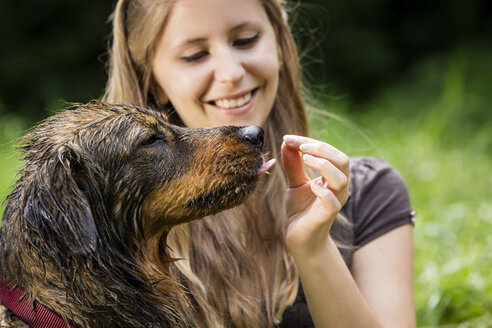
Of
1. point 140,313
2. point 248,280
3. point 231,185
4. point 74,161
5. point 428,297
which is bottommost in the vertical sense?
point 428,297

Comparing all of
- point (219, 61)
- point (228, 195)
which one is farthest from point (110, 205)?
point (219, 61)

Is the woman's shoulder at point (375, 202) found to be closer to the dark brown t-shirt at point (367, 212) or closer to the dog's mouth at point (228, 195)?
the dark brown t-shirt at point (367, 212)

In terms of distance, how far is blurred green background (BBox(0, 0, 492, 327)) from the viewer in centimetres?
413

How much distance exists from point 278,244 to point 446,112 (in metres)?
4.71

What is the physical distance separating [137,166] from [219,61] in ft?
2.15

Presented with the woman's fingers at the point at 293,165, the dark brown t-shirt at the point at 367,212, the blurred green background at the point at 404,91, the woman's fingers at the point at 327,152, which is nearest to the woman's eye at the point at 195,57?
the woman's fingers at the point at 293,165

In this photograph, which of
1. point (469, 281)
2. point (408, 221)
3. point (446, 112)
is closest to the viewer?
point (408, 221)

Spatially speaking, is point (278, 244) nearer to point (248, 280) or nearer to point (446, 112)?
point (248, 280)

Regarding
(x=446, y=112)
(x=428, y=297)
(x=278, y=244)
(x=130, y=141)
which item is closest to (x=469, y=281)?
(x=428, y=297)

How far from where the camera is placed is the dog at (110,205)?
6.54ft

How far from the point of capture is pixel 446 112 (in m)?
6.92

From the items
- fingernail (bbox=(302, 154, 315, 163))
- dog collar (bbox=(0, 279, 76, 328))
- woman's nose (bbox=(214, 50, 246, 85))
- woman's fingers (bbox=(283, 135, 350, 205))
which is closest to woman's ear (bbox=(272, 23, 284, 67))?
woman's nose (bbox=(214, 50, 246, 85))

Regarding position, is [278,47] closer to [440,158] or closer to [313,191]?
[313,191]

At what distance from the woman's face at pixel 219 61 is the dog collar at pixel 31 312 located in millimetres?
1107
